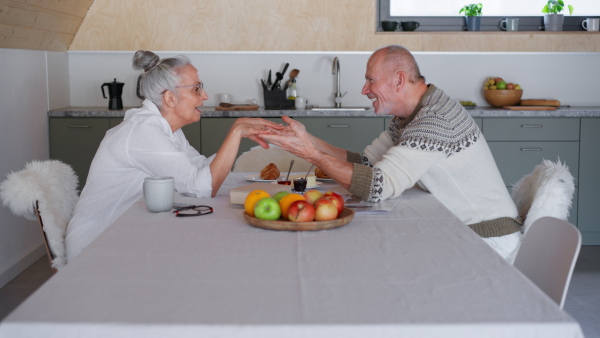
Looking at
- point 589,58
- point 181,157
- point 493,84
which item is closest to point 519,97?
point 493,84

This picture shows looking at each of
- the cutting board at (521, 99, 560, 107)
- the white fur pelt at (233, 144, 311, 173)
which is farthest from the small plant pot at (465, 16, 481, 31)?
the white fur pelt at (233, 144, 311, 173)

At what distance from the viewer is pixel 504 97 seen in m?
4.90

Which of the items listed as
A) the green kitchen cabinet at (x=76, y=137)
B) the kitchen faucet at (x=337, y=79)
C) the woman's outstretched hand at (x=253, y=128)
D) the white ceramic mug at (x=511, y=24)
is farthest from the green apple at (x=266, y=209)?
the white ceramic mug at (x=511, y=24)

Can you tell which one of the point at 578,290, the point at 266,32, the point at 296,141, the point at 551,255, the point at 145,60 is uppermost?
the point at 266,32

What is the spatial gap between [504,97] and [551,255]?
10.9 ft

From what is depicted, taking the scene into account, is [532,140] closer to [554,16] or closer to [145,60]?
[554,16]

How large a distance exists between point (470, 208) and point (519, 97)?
2.70 m

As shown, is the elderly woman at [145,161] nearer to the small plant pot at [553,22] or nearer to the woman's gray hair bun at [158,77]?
the woman's gray hair bun at [158,77]

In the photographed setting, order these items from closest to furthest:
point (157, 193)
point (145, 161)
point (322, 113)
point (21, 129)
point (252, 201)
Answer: point (252, 201), point (157, 193), point (145, 161), point (21, 129), point (322, 113)

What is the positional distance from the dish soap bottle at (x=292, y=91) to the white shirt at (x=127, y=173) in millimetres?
2423

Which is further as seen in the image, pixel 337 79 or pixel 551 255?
pixel 337 79

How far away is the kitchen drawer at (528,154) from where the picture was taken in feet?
15.2

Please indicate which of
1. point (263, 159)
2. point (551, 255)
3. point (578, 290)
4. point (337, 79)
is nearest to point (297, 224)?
point (551, 255)

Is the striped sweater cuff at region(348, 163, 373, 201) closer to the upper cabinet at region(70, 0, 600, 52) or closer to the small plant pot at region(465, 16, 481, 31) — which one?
the upper cabinet at region(70, 0, 600, 52)
